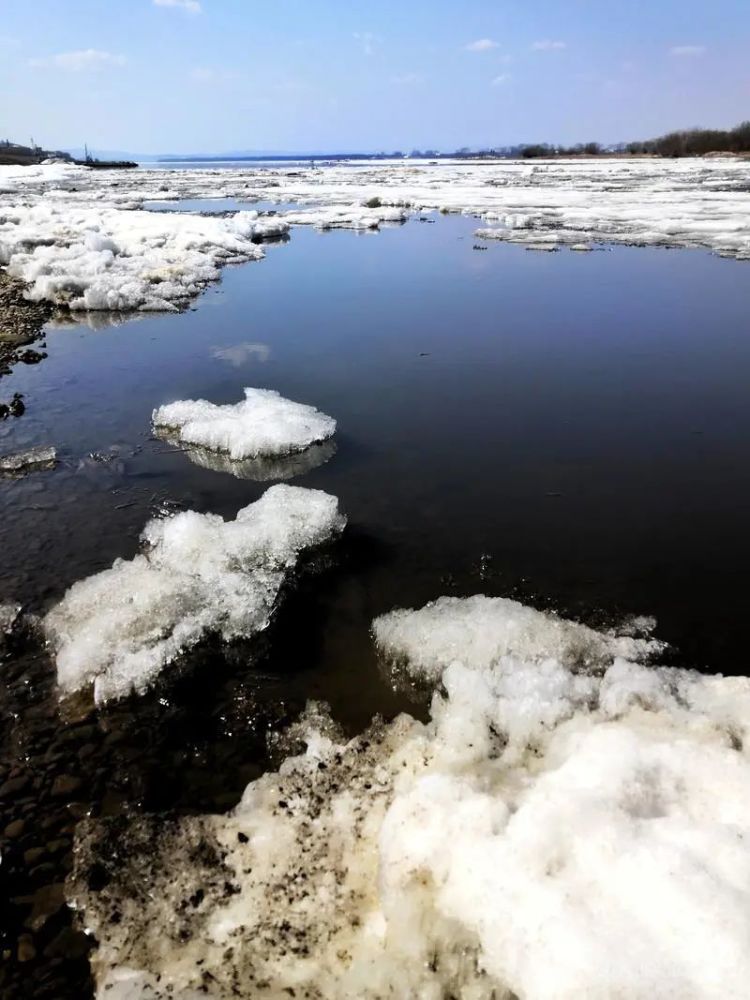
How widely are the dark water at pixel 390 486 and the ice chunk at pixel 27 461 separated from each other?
0.65 feet

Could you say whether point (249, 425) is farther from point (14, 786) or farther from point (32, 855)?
point (32, 855)

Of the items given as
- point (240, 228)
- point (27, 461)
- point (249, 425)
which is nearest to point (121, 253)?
point (240, 228)

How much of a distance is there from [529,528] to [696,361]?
4142 millimetres

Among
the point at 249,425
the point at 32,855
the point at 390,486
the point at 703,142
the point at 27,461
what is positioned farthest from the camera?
the point at 703,142

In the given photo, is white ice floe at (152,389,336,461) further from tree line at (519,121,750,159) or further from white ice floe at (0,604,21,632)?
tree line at (519,121,750,159)

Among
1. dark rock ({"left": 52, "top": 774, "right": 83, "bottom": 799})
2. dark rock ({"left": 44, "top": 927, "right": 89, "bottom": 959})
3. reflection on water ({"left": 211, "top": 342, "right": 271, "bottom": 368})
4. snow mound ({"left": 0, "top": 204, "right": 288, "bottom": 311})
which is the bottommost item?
dark rock ({"left": 52, "top": 774, "right": 83, "bottom": 799})

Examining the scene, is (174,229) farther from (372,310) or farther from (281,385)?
(281,385)

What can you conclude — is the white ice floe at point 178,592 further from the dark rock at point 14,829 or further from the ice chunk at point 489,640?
the ice chunk at point 489,640

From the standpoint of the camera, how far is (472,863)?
2.09m

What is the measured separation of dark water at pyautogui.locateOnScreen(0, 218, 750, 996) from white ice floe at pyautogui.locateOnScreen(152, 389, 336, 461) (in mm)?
Answer: 275

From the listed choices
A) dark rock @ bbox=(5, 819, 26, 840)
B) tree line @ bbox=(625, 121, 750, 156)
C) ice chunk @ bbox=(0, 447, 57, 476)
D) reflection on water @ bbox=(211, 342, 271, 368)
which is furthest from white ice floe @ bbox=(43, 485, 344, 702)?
tree line @ bbox=(625, 121, 750, 156)

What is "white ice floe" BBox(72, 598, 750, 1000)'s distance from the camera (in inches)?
72.9

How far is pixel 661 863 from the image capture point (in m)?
2.01

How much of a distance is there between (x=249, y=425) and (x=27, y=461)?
74.5 inches
